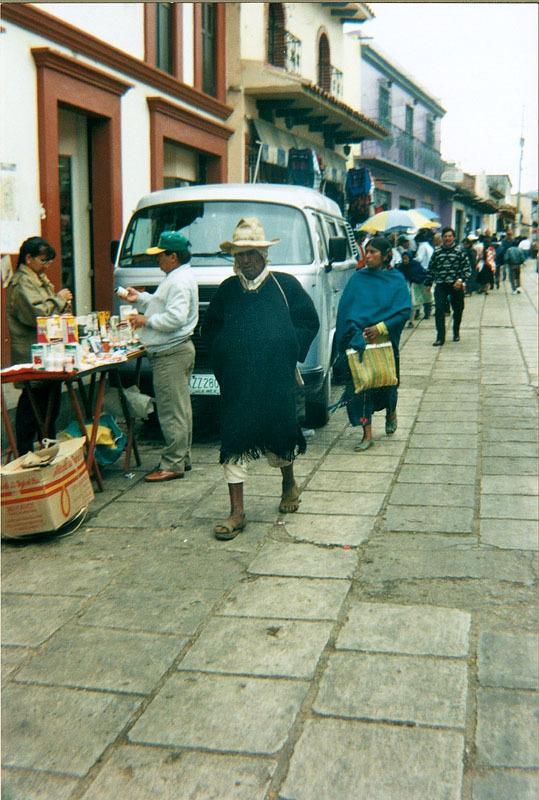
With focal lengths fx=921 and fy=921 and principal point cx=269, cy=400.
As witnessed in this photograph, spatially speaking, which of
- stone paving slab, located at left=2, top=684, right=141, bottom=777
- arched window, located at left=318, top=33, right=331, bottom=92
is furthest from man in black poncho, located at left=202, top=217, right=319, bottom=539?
arched window, located at left=318, top=33, right=331, bottom=92

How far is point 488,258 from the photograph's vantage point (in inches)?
977

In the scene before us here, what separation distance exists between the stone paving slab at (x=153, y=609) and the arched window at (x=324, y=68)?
57.4 ft

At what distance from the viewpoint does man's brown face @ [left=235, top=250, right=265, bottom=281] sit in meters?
5.17

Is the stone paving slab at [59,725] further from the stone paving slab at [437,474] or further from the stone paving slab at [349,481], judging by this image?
the stone paving slab at [437,474]

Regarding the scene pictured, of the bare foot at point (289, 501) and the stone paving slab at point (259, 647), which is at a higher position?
the bare foot at point (289, 501)

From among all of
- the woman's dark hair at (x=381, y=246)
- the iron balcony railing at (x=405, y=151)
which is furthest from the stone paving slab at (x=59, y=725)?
the iron balcony railing at (x=405, y=151)

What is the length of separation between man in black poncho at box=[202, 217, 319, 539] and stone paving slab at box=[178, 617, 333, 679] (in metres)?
1.24

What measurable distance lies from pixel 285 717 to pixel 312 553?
5.77ft

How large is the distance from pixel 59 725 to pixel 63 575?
5.12ft

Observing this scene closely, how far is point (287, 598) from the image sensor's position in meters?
4.27

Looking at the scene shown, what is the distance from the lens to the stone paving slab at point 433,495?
19.1ft

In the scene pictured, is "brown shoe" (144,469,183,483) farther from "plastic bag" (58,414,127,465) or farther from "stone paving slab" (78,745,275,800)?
"stone paving slab" (78,745,275,800)

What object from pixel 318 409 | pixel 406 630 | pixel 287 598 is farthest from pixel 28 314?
pixel 406 630

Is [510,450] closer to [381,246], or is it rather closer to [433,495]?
[433,495]
